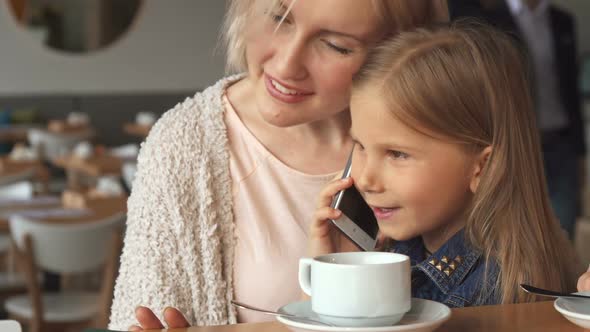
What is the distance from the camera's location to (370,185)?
1.18 meters

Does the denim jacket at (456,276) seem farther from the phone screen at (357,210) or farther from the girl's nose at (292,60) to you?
the girl's nose at (292,60)

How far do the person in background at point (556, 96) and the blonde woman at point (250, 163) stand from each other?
2.10m

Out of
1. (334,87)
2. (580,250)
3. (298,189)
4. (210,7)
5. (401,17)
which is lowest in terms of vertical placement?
(580,250)

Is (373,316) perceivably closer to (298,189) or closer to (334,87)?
(334,87)

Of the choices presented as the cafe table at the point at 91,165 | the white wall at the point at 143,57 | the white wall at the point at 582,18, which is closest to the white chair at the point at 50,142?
the cafe table at the point at 91,165

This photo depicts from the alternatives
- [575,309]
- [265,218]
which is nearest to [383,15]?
[265,218]

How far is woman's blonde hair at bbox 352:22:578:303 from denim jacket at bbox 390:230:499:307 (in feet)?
0.05

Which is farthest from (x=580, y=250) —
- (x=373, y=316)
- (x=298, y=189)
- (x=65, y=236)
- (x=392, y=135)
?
(x=373, y=316)

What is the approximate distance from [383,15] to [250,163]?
1.06ft

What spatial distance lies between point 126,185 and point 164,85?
4221 millimetres

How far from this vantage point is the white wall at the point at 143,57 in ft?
28.3

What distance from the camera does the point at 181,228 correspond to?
4.56ft

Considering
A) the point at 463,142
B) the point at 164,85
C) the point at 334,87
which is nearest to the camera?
the point at 463,142

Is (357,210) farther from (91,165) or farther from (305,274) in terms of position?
(91,165)
